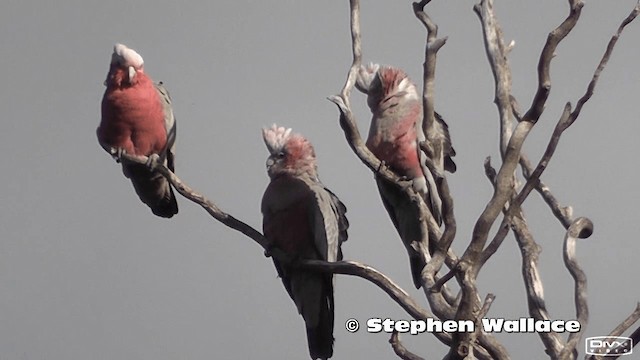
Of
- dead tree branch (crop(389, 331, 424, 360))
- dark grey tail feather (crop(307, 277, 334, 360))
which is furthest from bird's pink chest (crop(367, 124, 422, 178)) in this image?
dead tree branch (crop(389, 331, 424, 360))

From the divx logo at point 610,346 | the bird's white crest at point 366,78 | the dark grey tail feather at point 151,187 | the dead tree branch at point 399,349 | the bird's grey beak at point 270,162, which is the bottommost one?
the dead tree branch at point 399,349

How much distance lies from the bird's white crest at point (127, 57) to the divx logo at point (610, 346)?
13.6ft

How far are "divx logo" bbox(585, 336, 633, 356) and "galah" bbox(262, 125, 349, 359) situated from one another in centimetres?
223

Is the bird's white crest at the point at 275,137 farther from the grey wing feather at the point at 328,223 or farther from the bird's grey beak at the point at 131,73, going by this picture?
the bird's grey beak at the point at 131,73

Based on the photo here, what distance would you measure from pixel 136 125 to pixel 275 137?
111cm

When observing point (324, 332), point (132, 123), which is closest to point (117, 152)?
point (132, 123)

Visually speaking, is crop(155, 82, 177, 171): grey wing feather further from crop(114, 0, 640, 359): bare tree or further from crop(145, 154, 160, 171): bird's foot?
crop(114, 0, 640, 359): bare tree

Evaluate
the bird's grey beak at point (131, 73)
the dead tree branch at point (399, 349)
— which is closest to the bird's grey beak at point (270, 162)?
the bird's grey beak at point (131, 73)

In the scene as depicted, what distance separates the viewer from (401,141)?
8.23 metres

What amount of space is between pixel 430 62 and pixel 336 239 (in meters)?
1.93

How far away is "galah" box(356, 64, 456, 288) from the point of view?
8.23 m

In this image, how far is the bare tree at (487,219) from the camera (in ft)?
18.9

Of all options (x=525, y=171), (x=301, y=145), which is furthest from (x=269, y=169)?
(x=525, y=171)

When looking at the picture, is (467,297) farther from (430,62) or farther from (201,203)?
(201,203)
